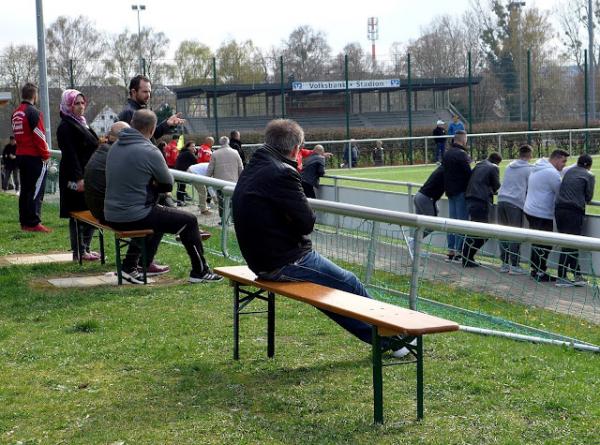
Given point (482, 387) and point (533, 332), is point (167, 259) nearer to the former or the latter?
point (533, 332)

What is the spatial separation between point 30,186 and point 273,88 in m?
32.2

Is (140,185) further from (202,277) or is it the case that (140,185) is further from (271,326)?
(271,326)

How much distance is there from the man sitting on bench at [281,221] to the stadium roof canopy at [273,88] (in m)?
34.7

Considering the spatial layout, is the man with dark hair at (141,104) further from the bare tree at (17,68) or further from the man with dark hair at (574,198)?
the bare tree at (17,68)

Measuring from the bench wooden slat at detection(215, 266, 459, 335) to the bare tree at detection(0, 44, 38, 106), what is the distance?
4644 centimetres

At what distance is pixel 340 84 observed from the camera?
46781 millimetres

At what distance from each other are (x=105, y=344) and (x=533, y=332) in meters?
3.26

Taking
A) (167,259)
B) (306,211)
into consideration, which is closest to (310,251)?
(306,211)

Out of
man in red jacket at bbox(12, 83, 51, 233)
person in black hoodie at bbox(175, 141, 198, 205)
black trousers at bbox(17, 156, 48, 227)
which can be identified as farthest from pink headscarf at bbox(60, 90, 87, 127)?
person in black hoodie at bbox(175, 141, 198, 205)

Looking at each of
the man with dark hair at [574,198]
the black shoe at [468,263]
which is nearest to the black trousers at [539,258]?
the black shoe at [468,263]

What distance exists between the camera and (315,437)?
5.21 meters

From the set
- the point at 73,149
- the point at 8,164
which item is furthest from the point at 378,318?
the point at 8,164

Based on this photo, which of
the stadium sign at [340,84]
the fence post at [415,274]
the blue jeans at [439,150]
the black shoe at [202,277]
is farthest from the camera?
the stadium sign at [340,84]

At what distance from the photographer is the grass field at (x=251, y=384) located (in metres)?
5.32
